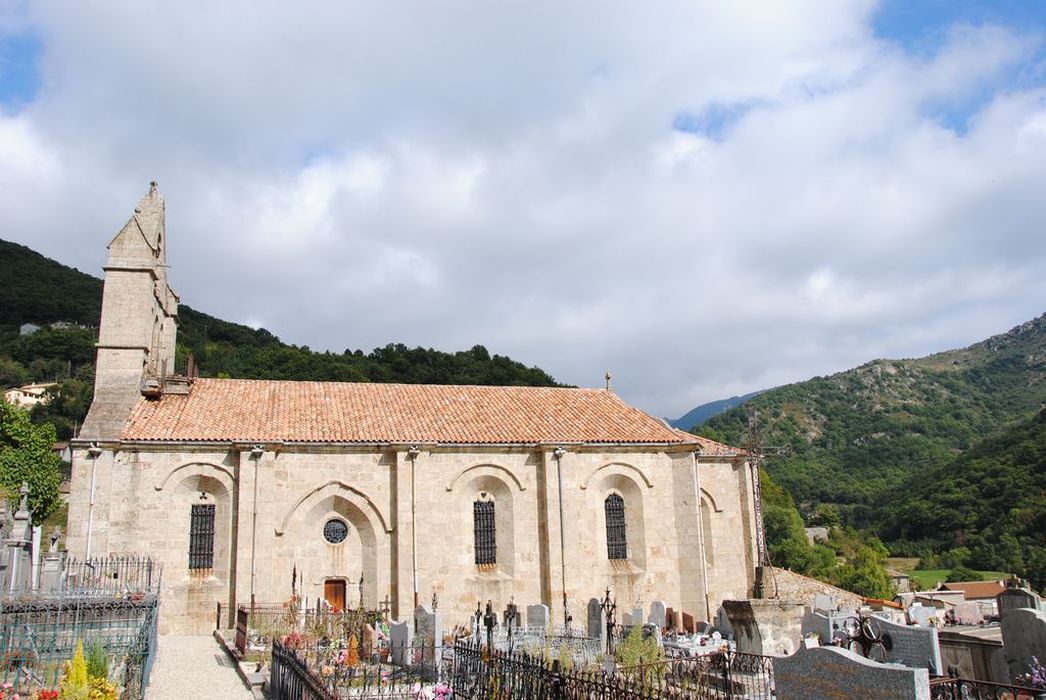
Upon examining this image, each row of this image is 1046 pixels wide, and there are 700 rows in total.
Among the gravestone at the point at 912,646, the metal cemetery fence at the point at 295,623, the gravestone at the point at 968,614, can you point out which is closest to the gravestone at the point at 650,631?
the gravestone at the point at 912,646

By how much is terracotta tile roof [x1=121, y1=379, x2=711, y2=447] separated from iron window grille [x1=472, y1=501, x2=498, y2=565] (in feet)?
7.92

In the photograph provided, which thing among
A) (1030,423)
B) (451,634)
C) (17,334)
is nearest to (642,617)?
(451,634)

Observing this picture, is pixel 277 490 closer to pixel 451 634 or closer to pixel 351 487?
pixel 351 487

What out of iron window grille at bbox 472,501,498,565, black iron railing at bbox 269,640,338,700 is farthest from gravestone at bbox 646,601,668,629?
black iron railing at bbox 269,640,338,700

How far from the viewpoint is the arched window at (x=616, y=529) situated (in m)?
28.5

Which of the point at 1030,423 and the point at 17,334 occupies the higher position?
the point at 17,334

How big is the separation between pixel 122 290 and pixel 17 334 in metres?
97.8

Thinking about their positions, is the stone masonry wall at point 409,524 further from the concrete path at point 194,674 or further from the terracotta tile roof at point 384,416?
the concrete path at point 194,674

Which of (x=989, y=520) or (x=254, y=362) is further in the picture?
(x=989, y=520)

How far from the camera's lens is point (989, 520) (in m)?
76.6

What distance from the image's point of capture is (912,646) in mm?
13828

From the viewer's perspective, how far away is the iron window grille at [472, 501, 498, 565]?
26750mm

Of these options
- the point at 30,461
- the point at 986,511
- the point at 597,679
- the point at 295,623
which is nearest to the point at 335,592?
the point at 295,623

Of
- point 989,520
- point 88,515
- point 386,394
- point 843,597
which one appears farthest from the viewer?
point 989,520
